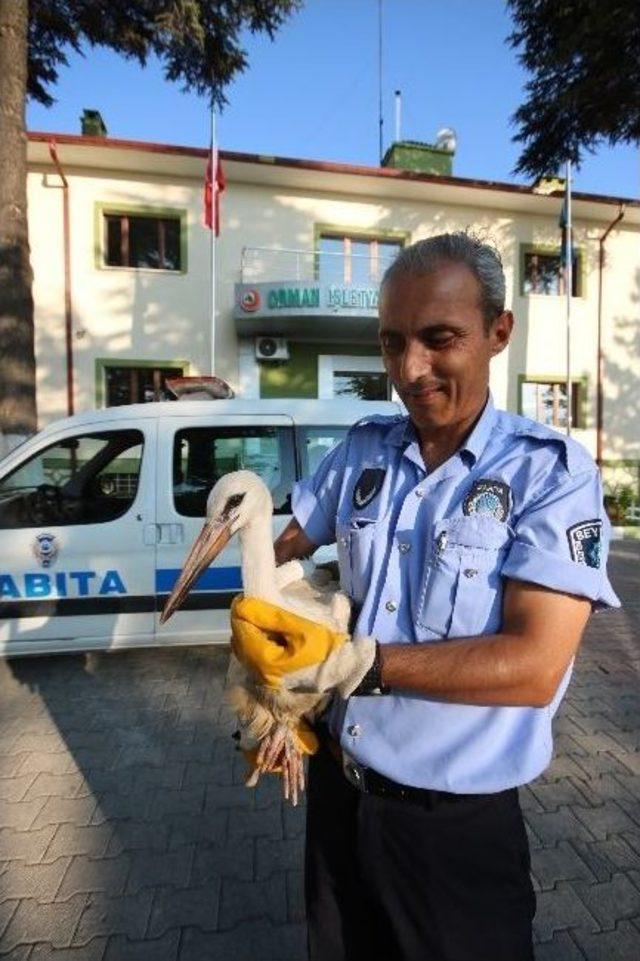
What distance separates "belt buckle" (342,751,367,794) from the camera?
135 centimetres

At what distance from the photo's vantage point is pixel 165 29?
951 centimetres

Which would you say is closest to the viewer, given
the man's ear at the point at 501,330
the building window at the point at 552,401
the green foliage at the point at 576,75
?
the man's ear at the point at 501,330

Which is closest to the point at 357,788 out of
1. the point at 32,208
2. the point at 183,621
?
the point at 183,621

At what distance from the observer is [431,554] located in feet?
4.20

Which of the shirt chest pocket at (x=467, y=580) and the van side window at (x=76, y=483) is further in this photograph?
the van side window at (x=76, y=483)

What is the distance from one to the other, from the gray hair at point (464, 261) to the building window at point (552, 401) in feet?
45.9

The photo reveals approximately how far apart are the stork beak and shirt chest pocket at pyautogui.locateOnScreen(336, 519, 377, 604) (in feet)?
1.27

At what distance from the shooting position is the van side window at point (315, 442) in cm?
457

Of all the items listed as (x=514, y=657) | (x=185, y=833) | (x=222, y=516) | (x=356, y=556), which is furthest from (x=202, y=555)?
(x=185, y=833)

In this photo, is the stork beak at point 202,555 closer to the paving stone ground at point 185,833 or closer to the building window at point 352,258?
the paving stone ground at point 185,833

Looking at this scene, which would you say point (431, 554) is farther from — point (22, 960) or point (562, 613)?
point (22, 960)

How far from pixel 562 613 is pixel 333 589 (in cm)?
64

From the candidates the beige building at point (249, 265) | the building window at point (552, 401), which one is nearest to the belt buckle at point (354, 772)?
the beige building at point (249, 265)

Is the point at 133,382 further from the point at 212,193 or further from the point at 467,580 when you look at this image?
the point at 467,580
